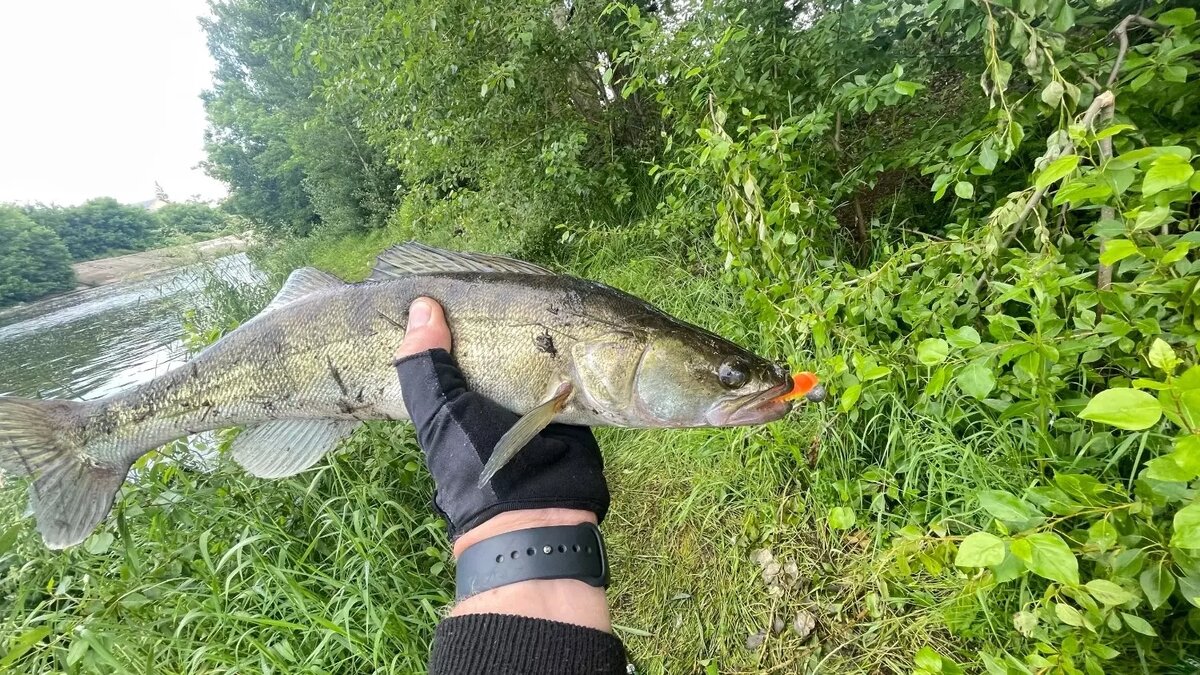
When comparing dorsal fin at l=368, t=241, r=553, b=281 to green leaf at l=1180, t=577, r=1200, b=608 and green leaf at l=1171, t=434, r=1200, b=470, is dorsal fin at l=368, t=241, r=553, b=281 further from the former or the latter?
green leaf at l=1180, t=577, r=1200, b=608

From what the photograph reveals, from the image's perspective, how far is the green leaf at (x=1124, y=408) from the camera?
39.5 inches

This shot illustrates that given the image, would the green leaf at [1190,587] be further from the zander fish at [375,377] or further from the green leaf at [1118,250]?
the zander fish at [375,377]

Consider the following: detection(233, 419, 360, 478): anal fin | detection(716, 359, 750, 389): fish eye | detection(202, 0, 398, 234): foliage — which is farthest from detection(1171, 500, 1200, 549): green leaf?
detection(202, 0, 398, 234): foliage

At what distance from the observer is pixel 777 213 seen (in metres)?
2.58

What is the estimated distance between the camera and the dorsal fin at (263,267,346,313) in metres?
2.64

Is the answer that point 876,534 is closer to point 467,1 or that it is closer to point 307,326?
point 307,326

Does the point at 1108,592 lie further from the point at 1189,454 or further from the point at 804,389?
the point at 804,389

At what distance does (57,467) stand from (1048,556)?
3739 millimetres

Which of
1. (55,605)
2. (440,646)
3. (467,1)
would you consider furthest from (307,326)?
(467,1)

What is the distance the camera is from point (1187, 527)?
40.0 inches

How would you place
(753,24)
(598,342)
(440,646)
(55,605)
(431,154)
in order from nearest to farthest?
1. (440,646)
2. (598,342)
3. (55,605)
4. (753,24)
5. (431,154)

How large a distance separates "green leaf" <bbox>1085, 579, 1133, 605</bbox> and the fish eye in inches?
40.6

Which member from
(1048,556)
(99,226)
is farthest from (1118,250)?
(99,226)

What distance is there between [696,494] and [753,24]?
3.10m
